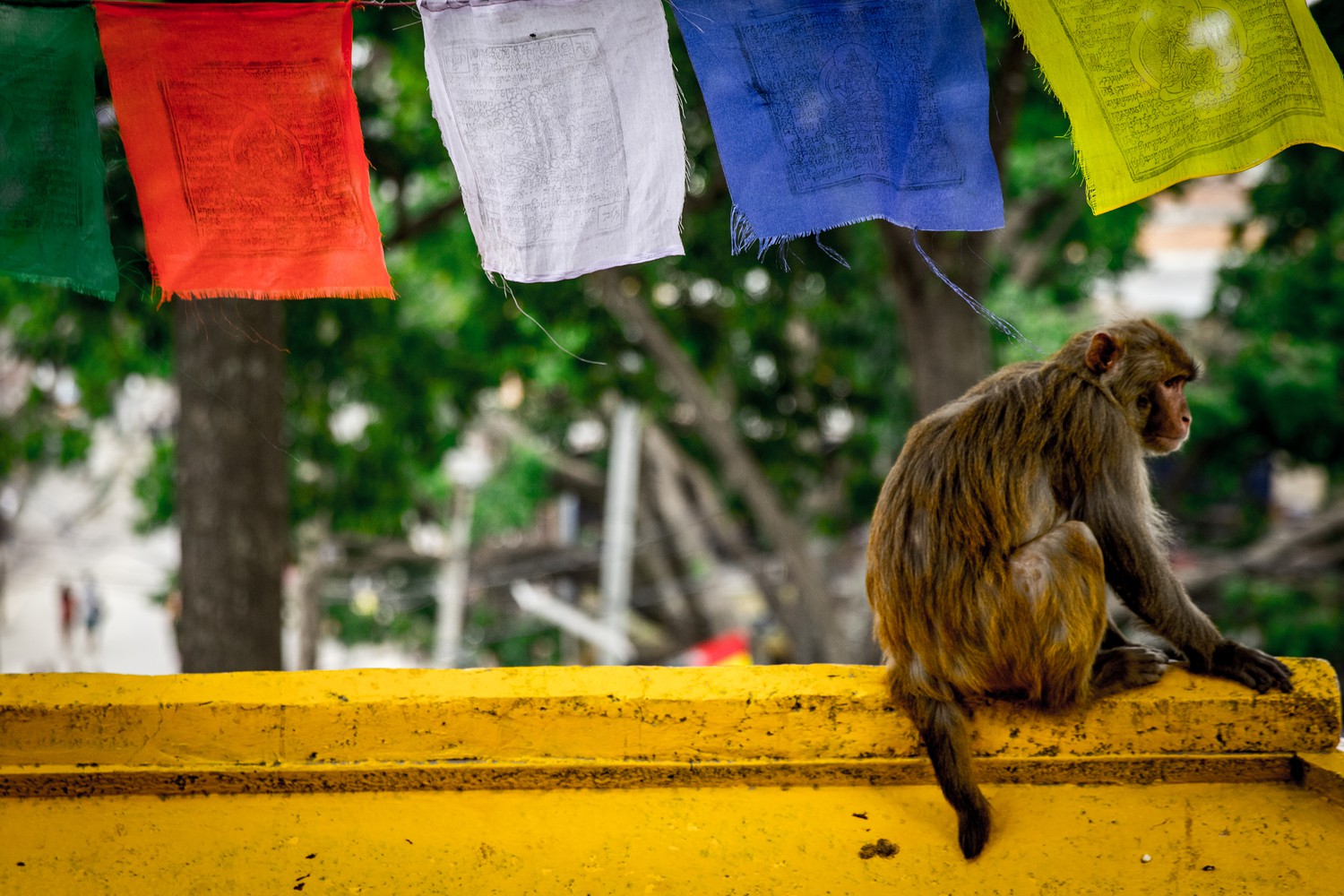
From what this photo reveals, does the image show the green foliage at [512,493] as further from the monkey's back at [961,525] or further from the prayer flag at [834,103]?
the prayer flag at [834,103]

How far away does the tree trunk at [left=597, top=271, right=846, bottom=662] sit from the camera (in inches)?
293

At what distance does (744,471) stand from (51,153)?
17.9ft

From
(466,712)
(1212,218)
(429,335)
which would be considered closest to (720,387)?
(429,335)

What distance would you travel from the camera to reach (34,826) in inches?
107

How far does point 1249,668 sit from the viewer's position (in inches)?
110

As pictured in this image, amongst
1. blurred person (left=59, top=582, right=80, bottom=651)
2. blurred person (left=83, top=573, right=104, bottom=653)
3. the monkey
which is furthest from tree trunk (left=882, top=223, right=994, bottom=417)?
blurred person (left=59, top=582, right=80, bottom=651)

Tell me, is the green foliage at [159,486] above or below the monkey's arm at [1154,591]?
below

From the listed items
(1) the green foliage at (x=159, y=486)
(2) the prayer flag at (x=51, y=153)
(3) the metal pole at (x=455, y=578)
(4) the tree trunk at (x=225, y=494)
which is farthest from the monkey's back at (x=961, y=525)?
(3) the metal pole at (x=455, y=578)

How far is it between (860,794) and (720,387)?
22.0ft

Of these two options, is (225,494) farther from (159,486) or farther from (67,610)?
(67,610)

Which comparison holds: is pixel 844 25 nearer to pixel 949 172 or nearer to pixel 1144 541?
pixel 949 172

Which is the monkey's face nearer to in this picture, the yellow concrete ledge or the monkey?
the monkey

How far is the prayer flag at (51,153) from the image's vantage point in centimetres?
264

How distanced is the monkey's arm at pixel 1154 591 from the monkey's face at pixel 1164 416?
0.20 m
